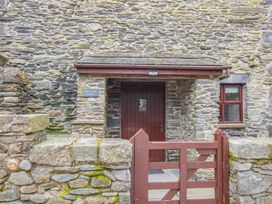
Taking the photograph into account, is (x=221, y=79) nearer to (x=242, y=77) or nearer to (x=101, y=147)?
(x=242, y=77)

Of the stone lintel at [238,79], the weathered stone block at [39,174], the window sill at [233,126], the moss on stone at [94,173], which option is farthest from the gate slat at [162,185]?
the stone lintel at [238,79]

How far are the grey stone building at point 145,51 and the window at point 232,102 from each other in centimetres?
3

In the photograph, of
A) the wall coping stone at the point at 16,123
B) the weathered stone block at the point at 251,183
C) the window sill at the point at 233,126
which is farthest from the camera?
the window sill at the point at 233,126

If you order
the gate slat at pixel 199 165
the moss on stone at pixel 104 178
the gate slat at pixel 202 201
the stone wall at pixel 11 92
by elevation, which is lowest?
the gate slat at pixel 202 201

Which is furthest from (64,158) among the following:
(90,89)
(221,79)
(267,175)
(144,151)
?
(221,79)

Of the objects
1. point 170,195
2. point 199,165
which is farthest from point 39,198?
point 199,165

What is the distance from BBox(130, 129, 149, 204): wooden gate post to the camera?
10.9ft

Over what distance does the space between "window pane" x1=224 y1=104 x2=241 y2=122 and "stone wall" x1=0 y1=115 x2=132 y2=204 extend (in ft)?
18.9

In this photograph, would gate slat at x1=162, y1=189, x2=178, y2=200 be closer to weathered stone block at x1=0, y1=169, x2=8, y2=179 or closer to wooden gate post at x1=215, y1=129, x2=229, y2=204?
wooden gate post at x1=215, y1=129, x2=229, y2=204

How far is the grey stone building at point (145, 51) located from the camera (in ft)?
24.6

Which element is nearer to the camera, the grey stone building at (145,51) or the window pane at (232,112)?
the grey stone building at (145,51)

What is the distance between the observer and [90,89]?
6414 mm

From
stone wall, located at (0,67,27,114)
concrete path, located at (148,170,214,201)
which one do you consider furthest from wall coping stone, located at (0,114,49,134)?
stone wall, located at (0,67,27,114)

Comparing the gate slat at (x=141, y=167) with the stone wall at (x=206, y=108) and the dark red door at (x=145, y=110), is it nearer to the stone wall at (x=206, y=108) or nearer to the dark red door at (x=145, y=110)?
the stone wall at (x=206, y=108)
